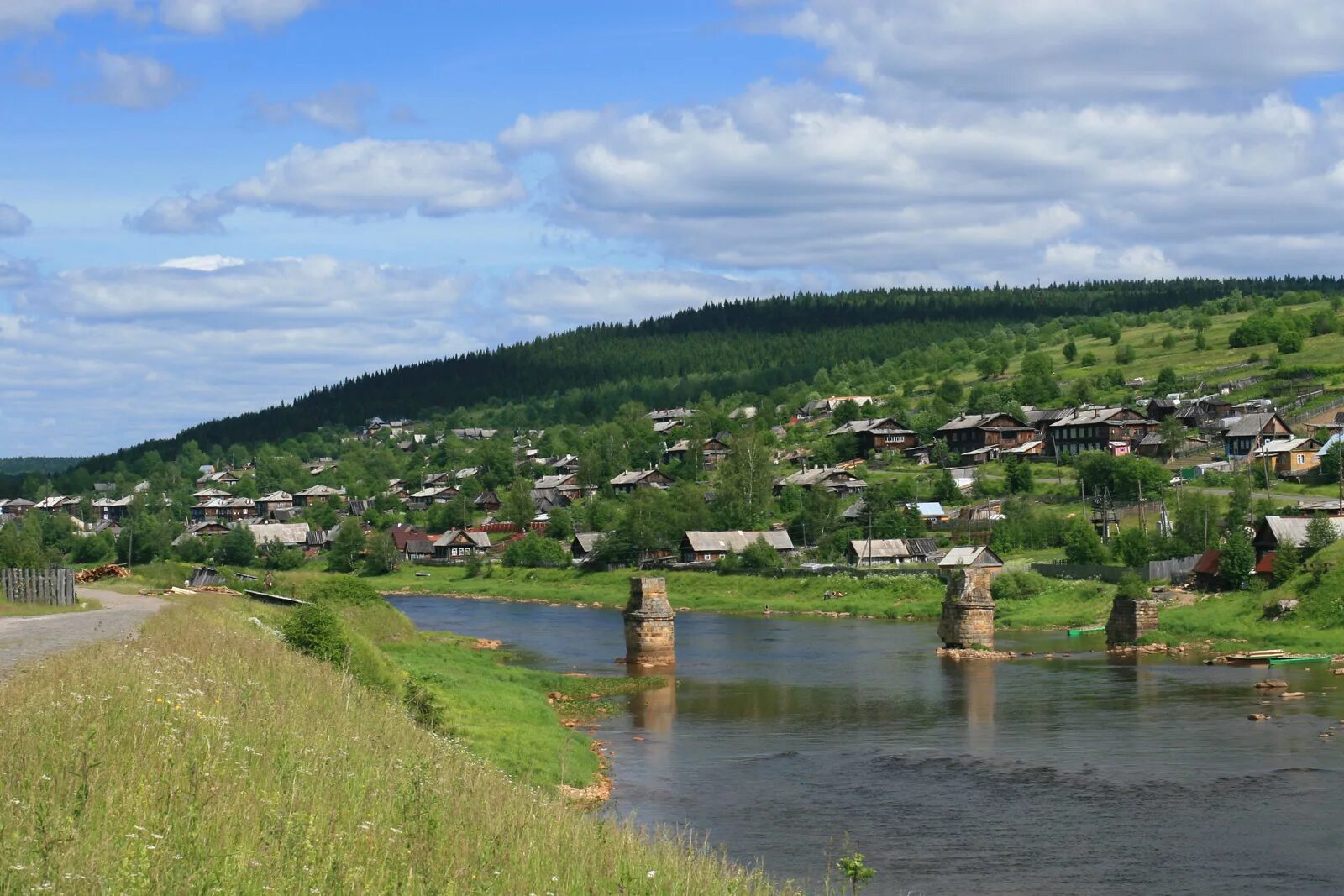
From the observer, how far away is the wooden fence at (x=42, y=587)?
146ft

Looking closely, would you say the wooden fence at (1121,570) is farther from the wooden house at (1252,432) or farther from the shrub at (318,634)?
the shrub at (318,634)

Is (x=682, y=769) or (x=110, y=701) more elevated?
(x=110, y=701)

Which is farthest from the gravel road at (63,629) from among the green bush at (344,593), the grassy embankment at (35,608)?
the green bush at (344,593)

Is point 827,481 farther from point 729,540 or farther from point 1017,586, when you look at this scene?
point 1017,586

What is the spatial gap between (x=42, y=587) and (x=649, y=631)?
31.9 meters

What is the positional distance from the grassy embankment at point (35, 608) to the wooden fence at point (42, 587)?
510 millimetres

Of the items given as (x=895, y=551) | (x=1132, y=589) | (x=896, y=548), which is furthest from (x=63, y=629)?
(x=896, y=548)

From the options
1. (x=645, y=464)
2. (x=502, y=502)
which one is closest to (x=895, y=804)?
(x=502, y=502)

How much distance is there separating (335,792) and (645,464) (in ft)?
568

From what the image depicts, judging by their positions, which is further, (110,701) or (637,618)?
(637,618)

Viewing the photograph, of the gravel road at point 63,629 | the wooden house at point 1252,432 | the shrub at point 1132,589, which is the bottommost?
the shrub at point 1132,589

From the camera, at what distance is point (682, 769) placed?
42.0 metres

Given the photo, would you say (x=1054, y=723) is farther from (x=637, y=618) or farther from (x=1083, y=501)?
(x=1083, y=501)

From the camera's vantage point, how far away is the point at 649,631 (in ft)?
233
